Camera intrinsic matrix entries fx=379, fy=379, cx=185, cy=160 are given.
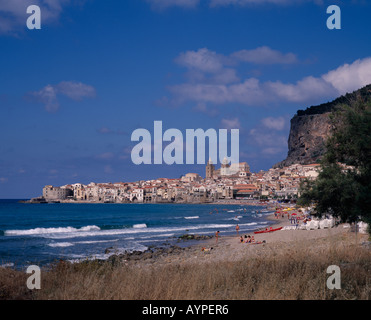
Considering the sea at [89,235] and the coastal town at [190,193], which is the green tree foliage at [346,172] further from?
the coastal town at [190,193]

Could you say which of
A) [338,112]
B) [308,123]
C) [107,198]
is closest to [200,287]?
[338,112]

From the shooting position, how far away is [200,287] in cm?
623

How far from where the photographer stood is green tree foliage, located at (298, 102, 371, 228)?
7.90 m

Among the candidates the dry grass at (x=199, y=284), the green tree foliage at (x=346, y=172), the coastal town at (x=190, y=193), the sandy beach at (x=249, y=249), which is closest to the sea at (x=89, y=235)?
the dry grass at (x=199, y=284)

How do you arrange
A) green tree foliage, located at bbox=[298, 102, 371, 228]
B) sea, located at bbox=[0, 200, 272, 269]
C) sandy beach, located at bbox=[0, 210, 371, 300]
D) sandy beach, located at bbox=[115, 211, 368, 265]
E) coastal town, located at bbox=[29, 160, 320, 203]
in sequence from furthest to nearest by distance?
coastal town, located at bbox=[29, 160, 320, 203] < sea, located at bbox=[0, 200, 272, 269] < sandy beach, located at bbox=[115, 211, 368, 265] < green tree foliage, located at bbox=[298, 102, 371, 228] < sandy beach, located at bbox=[0, 210, 371, 300]

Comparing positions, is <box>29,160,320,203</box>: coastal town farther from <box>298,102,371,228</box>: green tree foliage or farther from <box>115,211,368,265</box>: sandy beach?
<box>298,102,371,228</box>: green tree foliage

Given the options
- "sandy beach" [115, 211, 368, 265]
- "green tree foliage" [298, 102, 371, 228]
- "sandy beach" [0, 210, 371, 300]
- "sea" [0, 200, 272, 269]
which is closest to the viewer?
"sandy beach" [0, 210, 371, 300]

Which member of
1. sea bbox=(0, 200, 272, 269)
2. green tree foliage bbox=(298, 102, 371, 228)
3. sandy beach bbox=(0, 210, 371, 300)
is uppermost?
green tree foliage bbox=(298, 102, 371, 228)

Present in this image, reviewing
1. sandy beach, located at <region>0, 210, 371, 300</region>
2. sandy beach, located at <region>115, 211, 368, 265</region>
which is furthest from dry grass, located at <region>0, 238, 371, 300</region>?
sandy beach, located at <region>115, 211, 368, 265</region>

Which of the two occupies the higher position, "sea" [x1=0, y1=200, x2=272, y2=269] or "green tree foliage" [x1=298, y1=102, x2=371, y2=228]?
"green tree foliage" [x1=298, y1=102, x2=371, y2=228]

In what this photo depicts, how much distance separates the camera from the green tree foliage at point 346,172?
7.90m

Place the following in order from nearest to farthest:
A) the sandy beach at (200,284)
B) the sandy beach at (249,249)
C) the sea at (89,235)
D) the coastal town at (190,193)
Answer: the sandy beach at (200,284) < the sandy beach at (249,249) < the sea at (89,235) < the coastal town at (190,193)

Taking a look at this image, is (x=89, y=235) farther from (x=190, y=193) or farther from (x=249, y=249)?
(x=190, y=193)

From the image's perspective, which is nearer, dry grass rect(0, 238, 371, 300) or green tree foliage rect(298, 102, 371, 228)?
dry grass rect(0, 238, 371, 300)
